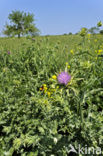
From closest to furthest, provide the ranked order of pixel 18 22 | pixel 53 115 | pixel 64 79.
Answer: pixel 64 79, pixel 53 115, pixel 18 22

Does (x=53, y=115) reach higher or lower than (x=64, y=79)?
→ lower

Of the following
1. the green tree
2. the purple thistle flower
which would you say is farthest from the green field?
the green tree

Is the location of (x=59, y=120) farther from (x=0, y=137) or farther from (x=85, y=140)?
(x=0, y=137)

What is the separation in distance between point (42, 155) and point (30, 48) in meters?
1.96

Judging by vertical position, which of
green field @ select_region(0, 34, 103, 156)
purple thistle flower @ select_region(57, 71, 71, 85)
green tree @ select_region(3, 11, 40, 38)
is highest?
green tree @ select_region(3, 11, 40, 38)

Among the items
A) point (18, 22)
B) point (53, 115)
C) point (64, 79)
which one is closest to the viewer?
point (64, 79)

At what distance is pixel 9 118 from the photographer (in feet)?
6.31

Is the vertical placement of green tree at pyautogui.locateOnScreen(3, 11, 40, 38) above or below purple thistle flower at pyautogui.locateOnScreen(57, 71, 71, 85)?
above

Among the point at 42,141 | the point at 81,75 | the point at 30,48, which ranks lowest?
the point at 42,141

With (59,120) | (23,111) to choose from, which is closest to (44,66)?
(23,111)

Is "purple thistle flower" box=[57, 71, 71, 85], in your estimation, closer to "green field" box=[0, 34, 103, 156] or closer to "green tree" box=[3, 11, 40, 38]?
"green field" box=[0, 34, 103, 156]

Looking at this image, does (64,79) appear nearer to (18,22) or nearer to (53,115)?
(53,115)

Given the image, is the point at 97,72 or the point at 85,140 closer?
the point at 85,140

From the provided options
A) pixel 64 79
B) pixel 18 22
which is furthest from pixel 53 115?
pixel 18 22
